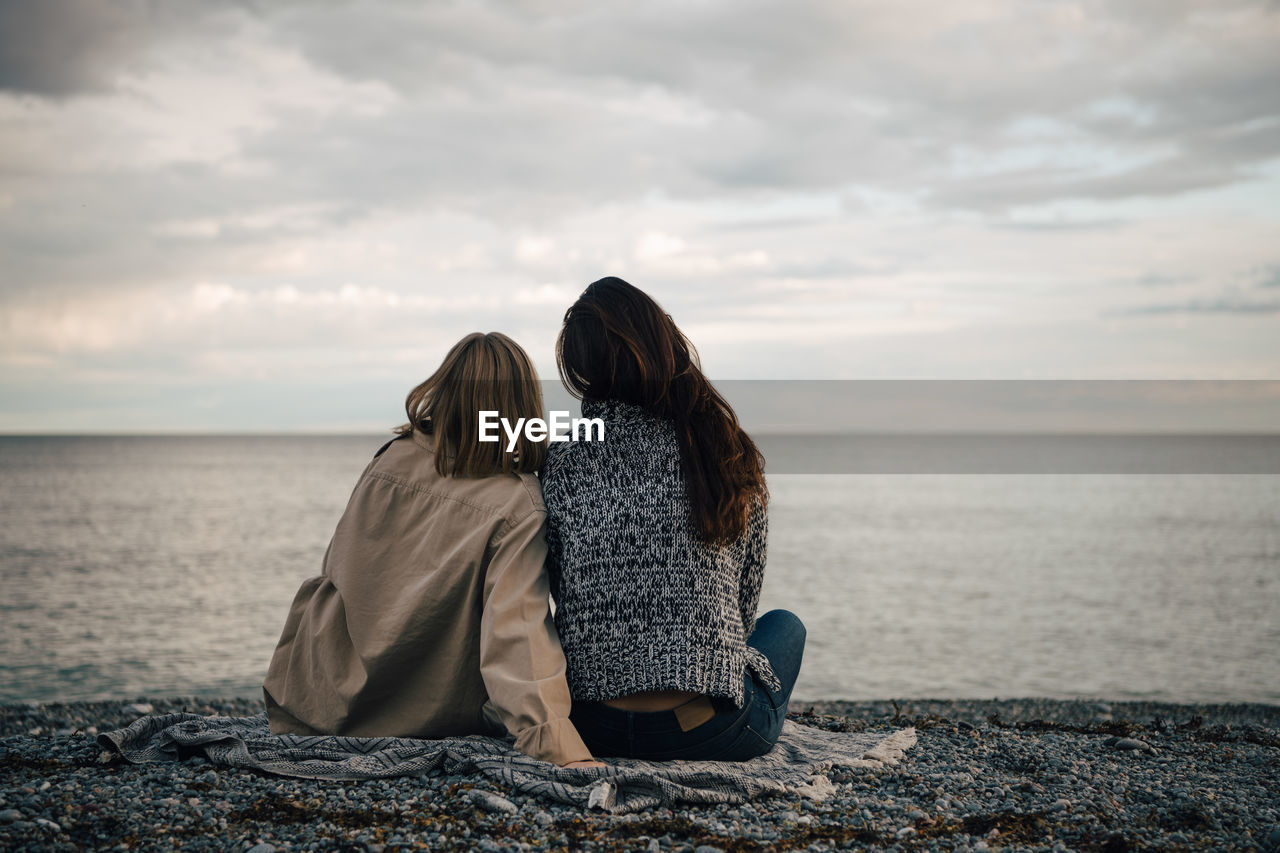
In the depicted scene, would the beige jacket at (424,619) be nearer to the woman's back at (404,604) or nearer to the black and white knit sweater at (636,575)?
the woman's back at (404,604)

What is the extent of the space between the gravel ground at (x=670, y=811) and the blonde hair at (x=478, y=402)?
1.29 m

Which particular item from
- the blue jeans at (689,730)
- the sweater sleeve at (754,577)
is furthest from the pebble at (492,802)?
the sweater sleeve at (754,577)

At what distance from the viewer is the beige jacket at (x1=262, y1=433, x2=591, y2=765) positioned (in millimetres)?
3455

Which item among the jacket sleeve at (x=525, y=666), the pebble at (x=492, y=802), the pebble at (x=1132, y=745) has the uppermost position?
the jacket sleeve at (x=525, y=666)

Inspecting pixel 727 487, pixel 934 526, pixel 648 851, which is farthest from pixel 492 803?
pixel 934 526

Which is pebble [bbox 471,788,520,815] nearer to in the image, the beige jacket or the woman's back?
the beige jacket

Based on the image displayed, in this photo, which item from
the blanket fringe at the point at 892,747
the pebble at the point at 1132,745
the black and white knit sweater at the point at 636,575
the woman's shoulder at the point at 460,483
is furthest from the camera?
the pebble at the point at 1132,745

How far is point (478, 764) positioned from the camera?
3.62 m

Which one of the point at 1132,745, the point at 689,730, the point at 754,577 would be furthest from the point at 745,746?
the point at 1132,745

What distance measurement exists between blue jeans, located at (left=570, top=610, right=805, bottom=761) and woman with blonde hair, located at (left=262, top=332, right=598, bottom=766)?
0.54ft

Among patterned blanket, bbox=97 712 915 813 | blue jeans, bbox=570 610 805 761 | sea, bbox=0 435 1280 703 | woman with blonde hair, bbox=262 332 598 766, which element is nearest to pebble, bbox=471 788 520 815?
patterned blanket, bbox=97 712 915 813

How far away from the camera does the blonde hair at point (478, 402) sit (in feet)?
12.1

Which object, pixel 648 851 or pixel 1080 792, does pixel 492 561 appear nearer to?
pixel 648 851

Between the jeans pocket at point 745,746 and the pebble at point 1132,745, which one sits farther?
the pebble at point 1132,745
